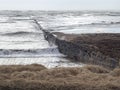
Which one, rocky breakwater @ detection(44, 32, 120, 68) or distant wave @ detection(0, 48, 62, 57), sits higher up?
rocky breakwater @ detection(44, 32, 120, 68)

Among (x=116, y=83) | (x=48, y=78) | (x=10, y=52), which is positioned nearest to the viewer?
(x=116, y=83)

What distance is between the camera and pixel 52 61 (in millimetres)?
20531

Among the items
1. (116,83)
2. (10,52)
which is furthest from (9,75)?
(10,52)

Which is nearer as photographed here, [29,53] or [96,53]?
[96,53]

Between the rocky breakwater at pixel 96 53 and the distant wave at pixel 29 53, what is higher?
the rocky breakwater at pixel 96 53

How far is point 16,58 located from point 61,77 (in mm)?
10853

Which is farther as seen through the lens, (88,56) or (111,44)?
(111,44)

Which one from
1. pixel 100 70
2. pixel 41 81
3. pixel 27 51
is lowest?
pixel 27 51

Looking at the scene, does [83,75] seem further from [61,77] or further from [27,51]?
[27,51]

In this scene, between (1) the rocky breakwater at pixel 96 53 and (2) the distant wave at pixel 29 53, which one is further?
(2) the distant wave at pixel 29 53

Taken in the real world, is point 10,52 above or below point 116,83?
below

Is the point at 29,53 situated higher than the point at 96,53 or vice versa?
the point at 96,53

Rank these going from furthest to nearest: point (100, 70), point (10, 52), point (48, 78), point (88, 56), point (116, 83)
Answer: point (10, 52) → point (88, 56) → point (100, 70) → point (48, 78) → point (116, 83)

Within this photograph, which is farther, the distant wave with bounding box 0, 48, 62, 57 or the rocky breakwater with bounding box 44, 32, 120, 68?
the distant wave with bounding box 0, 48, 62, 57
